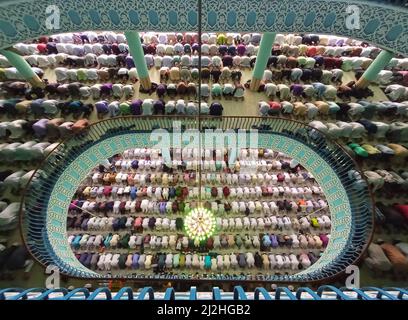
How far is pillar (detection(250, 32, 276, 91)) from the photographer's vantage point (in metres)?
7.49

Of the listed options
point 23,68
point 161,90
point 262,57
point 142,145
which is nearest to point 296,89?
point 262,57

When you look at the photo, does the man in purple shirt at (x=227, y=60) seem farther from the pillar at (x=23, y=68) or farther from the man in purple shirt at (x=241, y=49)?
the pillar at (x=23, y=68)

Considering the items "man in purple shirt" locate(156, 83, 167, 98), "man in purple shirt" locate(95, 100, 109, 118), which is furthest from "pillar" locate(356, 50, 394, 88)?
"man in purple shirt" locate(95, 100, 109, 118)

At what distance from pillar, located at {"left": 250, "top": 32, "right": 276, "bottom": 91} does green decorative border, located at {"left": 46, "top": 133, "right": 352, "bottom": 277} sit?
9.24 feet

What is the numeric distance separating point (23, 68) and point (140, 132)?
5.57 m

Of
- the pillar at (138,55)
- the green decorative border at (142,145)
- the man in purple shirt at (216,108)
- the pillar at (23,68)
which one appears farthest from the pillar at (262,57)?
the pillar at (23,68)

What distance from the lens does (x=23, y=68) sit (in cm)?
900

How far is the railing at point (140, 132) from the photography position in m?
4.28

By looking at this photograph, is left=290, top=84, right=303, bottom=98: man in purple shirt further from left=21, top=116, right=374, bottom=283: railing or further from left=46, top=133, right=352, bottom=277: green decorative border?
left=46, top=133, right=352, bottom=277: green decorative border

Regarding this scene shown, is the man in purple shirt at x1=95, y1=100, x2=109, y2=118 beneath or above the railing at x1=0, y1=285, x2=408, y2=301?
above

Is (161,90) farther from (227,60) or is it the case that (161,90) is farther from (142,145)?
(142,145)

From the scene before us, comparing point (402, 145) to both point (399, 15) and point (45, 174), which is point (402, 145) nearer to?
point (399, 15)

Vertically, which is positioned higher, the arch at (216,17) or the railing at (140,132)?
Answer: the arch at (216,17)

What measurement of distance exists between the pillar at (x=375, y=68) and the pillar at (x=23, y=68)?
35.2 feet
